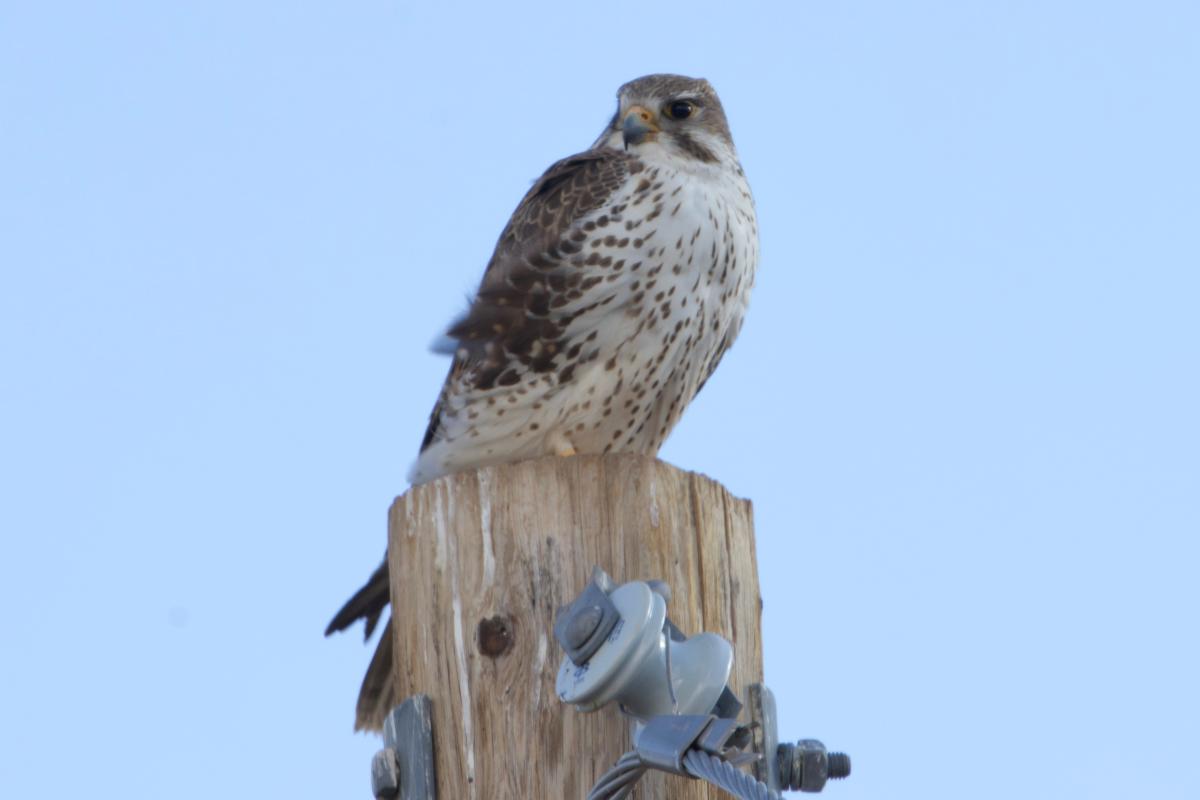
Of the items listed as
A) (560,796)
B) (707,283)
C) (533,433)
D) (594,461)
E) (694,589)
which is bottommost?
(560,796)

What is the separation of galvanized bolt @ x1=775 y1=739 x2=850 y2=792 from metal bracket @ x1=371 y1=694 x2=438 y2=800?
573 millimetres

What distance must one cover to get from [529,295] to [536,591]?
6.41 ft

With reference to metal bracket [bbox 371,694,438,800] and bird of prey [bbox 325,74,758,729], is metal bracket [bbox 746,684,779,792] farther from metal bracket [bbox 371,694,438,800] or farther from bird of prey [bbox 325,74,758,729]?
bird of prey [bbox 325,74,758,729]

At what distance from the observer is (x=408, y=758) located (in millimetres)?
2662

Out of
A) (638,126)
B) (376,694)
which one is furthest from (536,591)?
(638,126)

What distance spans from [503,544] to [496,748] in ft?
1.10

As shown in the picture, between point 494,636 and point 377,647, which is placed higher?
point 377,647

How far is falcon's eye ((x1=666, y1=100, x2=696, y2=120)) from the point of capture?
5.38 meters

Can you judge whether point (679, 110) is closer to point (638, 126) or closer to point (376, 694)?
point (638, 126)

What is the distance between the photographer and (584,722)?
251 cm

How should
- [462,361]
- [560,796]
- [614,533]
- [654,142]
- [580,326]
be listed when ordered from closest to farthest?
[560,796] < [614,533] < [580,326] < [462,361] < [654,142]

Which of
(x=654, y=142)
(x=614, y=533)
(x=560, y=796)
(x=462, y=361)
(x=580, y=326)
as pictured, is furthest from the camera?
(x=654, y=142)

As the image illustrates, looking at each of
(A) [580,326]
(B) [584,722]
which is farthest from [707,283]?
(B) [584,722]

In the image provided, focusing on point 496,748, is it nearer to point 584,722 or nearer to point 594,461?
point 584,722
